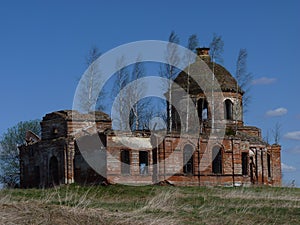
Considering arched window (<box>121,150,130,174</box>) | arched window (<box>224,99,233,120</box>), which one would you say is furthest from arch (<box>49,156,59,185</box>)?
arched window (<box>224,99,233,120</box>)

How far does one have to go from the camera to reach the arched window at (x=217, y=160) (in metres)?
30.4

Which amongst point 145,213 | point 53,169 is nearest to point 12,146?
point 53,169

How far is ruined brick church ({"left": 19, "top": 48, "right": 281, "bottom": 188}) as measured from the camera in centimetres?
2761

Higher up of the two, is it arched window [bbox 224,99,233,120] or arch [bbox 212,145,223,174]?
arched window [bbox 224,99,233,120]

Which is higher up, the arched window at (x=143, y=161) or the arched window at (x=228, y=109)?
the arched window at (x=228, y=109)

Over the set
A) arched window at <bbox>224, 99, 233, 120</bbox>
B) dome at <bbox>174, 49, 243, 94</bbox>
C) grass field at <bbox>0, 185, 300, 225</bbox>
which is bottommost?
grass field at <bbox>0, 185, 300, 225</bbox>

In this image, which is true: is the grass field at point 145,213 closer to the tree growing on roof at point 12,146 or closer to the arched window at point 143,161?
the arched window at point 143,161

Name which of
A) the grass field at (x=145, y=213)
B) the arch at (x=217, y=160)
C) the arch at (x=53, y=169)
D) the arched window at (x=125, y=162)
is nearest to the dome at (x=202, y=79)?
the arch at (x=217, y=160)

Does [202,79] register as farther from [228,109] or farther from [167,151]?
[167,151]

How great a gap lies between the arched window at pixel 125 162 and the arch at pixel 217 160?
4979 mm

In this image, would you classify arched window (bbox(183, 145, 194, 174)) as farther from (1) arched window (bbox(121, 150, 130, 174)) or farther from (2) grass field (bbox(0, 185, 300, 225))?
(2) grass field (bbox(0, 185, 300, 225))

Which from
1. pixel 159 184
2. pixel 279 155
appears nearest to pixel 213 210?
pixel 159 184

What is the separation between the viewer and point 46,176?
29906 millimetres

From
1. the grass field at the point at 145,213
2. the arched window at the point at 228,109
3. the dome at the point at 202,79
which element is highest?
the dome at the point at 202,79
